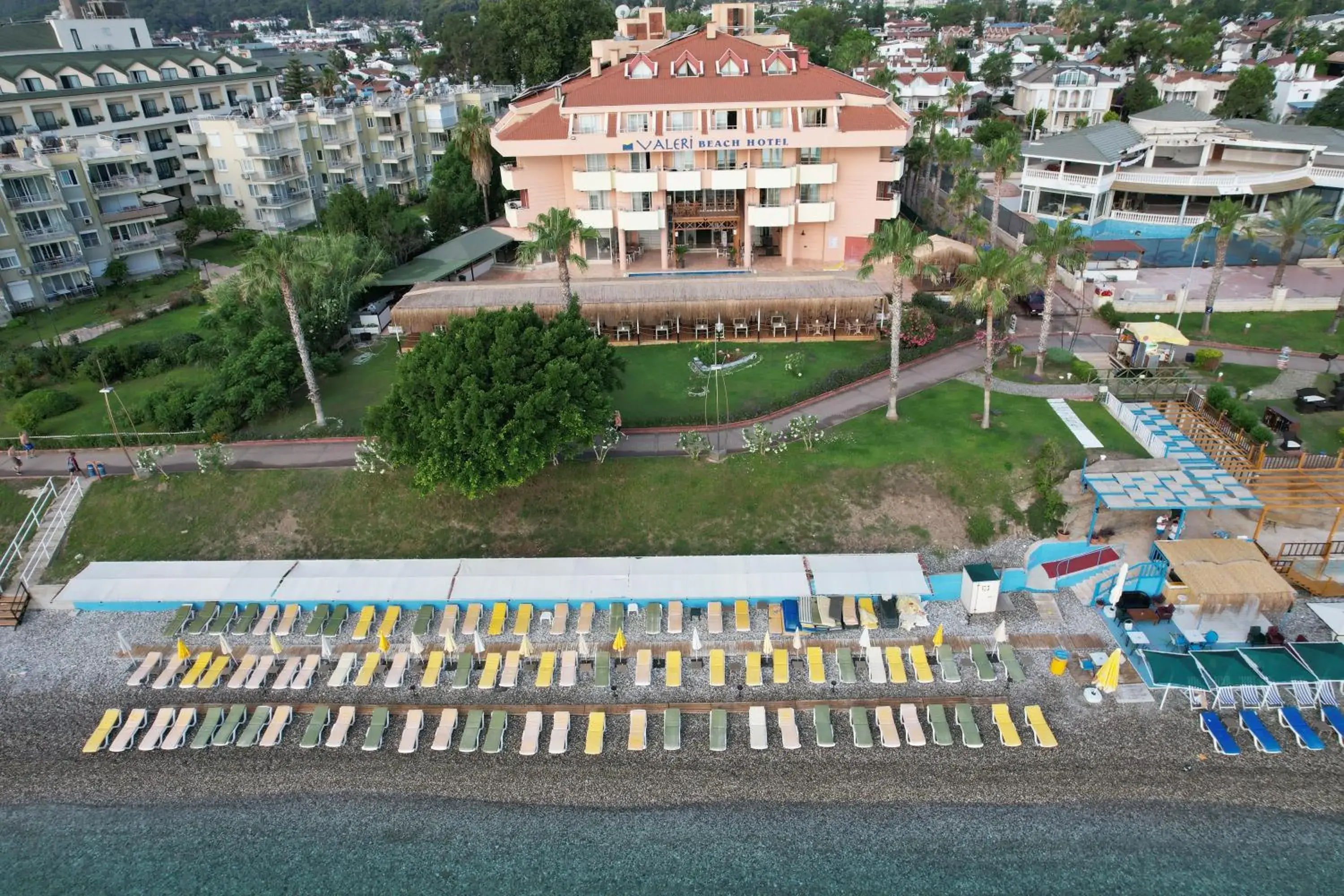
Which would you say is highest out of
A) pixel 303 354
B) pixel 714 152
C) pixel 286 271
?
pixel 714 152

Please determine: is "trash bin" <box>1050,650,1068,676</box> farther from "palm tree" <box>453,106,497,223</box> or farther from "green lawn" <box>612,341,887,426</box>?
"palm tree" <box>453,106,497,223</box>

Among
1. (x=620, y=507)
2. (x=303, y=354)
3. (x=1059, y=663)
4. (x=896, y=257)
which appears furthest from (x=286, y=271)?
(x=1059, y=663)

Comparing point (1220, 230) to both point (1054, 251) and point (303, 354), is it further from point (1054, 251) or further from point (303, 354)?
point (303, 354)

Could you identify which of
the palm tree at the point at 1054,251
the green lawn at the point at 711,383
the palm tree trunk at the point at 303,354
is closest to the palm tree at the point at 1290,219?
the palm tree at the point at 1054,251

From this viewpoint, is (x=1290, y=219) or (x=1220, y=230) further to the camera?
(x=1290, y=219)

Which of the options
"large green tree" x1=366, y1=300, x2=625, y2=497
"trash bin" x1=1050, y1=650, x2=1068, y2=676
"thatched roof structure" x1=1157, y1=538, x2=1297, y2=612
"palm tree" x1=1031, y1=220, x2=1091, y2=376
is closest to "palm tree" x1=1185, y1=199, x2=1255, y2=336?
"palm tree" x1=1031, y1=220, x2=1091, y2=376

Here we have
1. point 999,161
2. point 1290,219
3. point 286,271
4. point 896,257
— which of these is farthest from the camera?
point 999,161
